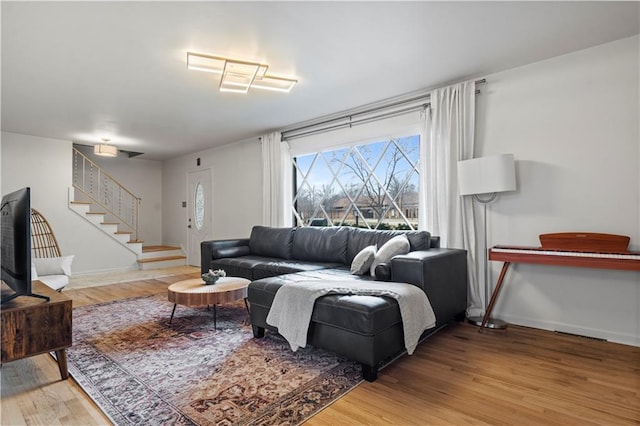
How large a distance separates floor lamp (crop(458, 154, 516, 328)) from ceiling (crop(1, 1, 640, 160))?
894 millimetres

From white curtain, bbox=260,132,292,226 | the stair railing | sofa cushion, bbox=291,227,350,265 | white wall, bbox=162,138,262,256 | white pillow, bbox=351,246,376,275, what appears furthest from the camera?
the stair railing

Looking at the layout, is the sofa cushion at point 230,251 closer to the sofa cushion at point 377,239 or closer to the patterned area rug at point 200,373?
the patterned area rug at point 200,373

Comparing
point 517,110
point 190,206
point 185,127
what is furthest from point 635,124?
point 190,206

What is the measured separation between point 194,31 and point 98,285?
4299 millimetres

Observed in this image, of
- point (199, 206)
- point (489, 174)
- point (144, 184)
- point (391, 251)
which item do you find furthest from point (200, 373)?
point (144, 184)

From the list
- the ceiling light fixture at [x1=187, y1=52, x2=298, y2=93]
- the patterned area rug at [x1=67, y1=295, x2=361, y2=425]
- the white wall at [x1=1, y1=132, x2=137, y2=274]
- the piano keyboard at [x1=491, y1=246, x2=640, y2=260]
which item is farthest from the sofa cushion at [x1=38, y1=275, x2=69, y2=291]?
the piano keyboard at [x1=491, y1=246, x2=640, y2=260]

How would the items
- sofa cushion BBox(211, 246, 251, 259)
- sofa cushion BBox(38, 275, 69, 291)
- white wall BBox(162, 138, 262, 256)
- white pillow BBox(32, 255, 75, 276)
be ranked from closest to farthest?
sofa cushion BBox(38, 275, 69, 291) → white pillow BBox(32, 255, 75, 276) → sofa cushion BBox(211, 246, 251, 259) → white wall BBox(162, 138, 262, 256)

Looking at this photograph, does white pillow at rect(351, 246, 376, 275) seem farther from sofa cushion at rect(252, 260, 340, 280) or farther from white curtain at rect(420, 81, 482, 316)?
white curtain at rect(420, 81, 482, 316)

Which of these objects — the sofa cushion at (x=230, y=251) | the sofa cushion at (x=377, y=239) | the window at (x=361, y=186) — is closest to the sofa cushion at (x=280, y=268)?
the sofa cushion at (x=377, y=239)

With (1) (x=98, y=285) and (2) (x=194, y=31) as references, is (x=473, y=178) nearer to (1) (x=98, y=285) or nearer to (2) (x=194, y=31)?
(2) (x=194, y=31)

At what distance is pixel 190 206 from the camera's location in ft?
23.7

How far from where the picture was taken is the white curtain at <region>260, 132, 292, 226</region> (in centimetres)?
511

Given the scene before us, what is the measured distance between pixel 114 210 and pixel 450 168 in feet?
23.2

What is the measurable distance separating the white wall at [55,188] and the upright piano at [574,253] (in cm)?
643
